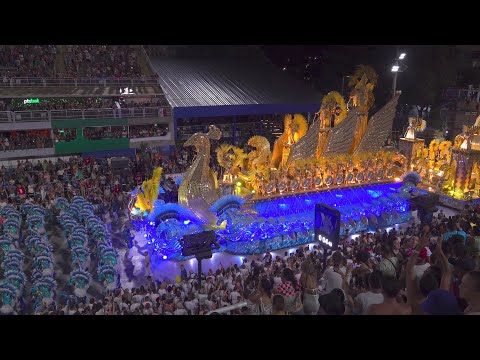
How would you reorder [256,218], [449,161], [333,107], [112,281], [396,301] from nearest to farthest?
[396,301] < [112,281] < [256,218] < [333,107] < [449,161]

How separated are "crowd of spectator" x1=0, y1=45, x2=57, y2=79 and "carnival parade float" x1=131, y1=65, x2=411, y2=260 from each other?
14782 millimetres

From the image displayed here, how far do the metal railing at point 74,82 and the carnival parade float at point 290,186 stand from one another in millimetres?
13485

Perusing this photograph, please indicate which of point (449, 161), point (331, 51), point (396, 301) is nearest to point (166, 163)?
point (449, 161)

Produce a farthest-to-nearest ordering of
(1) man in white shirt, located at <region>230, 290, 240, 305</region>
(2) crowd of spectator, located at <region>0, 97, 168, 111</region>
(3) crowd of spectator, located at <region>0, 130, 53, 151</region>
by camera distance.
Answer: (2) crowd of spectator, located at <region>0, 97, 168, 111</region> → (3) crowd of spectator, located at <region>0, 130, 53, 151</region> → (1) man in white shirt, located at <region>230, 290, 240, 305</region>

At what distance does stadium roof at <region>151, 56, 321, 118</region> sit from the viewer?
24.1 m

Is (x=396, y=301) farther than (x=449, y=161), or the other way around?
(x=449, y=161)

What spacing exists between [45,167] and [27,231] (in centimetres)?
696

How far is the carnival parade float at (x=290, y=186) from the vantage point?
11773mm

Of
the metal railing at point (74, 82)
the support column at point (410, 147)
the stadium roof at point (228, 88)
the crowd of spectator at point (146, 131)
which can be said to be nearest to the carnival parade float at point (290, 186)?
the support column at point (410, 147)

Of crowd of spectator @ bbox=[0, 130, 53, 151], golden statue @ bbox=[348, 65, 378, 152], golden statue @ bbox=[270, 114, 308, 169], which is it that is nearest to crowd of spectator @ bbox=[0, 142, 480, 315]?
crowd of spectator @ bbox=[0, 130, 53, 151]

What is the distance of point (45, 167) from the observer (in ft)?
61.5

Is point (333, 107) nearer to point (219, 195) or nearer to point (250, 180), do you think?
point (250, 180)

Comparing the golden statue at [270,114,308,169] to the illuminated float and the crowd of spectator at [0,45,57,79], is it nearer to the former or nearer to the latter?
the illuminated float

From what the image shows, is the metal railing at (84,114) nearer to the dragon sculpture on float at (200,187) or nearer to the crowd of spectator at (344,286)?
the dragon sculpture on float at (200,187)
